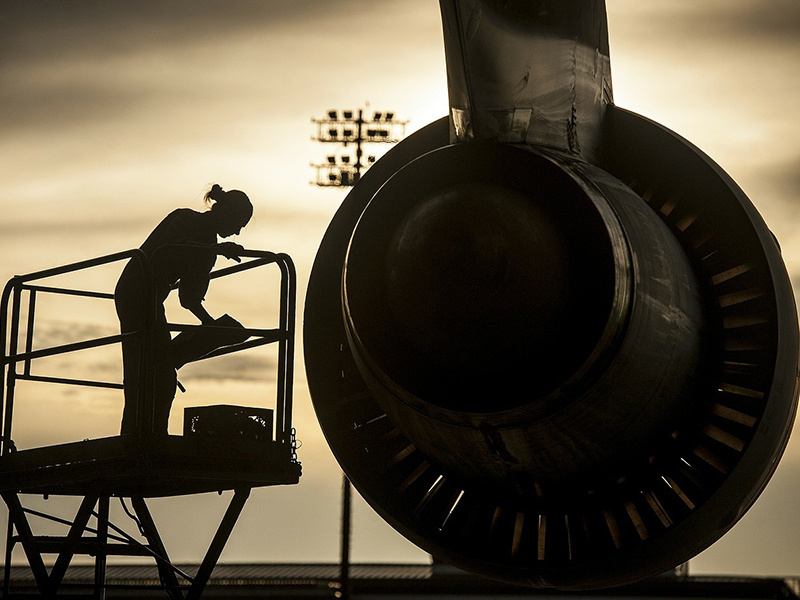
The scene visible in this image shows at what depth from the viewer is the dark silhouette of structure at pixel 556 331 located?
4891 mm

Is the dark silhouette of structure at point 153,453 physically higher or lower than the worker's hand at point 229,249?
lower

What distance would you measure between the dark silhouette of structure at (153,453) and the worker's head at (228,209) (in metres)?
0.26

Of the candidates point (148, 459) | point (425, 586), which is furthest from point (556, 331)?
point (425, 586)

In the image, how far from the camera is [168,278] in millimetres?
10742

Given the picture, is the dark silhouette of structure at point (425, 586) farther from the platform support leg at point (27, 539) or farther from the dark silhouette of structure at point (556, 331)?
the dark silhouette of structure at point (556, 331)

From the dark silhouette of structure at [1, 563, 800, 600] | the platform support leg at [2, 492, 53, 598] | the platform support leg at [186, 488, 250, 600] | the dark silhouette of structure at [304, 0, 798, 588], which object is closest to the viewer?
the dark silhouette of structure at [304, 0, 798, 588]

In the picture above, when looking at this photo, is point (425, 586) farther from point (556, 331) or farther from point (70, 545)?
point (556, 331)

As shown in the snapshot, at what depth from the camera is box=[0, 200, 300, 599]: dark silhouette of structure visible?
10.2 metres

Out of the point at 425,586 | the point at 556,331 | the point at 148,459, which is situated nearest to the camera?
the point at 556,331

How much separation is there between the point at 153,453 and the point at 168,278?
60.6 inches

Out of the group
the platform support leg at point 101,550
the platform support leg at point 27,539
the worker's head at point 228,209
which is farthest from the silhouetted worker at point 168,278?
the platform support leg at point 27,539

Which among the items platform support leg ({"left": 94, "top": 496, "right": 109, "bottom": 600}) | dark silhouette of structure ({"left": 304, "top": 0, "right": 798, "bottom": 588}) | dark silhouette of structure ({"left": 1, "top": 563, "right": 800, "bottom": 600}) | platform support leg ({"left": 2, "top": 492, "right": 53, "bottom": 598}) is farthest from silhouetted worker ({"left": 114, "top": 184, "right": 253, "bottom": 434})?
dark silhouette of structure ({"left": 1, "top": 563, "right": 800, "bottom": 600})

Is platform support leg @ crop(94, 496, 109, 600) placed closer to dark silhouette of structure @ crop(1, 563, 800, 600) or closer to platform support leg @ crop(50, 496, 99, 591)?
platform support leg @ crop(50, 496, 99, 591)

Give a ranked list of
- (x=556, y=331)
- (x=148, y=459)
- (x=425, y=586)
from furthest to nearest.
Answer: (x=425, y=586) < (x=148, y=459) < (x=556, y=331)
